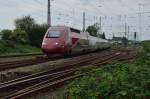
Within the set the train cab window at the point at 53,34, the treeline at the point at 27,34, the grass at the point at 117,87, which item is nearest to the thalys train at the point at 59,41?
the train cab window at the point at 53,34

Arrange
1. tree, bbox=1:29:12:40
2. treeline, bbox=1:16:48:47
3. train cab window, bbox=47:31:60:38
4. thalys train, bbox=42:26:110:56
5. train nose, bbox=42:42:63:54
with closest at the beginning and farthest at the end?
train nose, bbox=42:42:63:54 < thalys train, bbox=42:26:110:56 < train cab window, bbox=47:31:60:38 < treeline, bbox=1:16:48:47 < tree, bbox=1:29:12:40

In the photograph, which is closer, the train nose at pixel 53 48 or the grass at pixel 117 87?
the grass at pixel 117 87

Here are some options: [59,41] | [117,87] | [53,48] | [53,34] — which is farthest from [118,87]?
[53,34]

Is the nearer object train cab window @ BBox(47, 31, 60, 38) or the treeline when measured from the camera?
train cab window @ BBox(47, 31, 60, 38)

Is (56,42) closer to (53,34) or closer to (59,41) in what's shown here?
(59,41)

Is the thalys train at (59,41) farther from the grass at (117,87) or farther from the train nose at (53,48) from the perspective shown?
the grass at (117,87)

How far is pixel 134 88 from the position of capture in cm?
924

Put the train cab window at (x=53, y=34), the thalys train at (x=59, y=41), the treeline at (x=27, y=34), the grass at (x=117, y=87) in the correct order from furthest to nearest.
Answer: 1. the treeline at (x=27, y=34)
2. the train cab window at (x=53, y=34)
3. the thalys train at (x=59, y=41)
4. the grass at (x=117, y=87)

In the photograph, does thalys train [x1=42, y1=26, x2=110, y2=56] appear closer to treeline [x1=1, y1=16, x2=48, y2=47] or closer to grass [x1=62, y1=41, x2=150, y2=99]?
grass [x1=62, y1=41, x2=150, y2=99]

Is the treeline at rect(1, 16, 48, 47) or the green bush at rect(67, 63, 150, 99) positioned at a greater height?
the treeline at rect(1, 16, 48, 47)

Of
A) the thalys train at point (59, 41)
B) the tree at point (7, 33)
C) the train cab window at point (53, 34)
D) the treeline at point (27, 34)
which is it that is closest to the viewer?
the thalys train at point (59, 41)

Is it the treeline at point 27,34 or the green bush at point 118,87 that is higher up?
the treeline at point 27,34

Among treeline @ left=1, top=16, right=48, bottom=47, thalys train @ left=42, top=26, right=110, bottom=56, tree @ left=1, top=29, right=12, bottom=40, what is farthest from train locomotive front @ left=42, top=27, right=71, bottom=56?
tree @ left=1, top=29, right=12, bottom=40

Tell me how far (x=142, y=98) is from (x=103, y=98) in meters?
0.94
